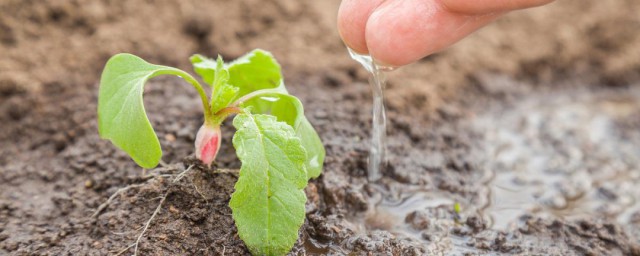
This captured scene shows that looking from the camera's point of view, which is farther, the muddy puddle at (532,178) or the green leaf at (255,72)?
the muddy puddle at (532,178)

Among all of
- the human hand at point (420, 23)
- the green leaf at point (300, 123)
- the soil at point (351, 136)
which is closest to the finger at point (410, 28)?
the human hand at point (420, 23)

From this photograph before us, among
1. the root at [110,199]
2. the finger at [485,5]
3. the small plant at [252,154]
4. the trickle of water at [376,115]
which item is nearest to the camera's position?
the small plant at [252,154]

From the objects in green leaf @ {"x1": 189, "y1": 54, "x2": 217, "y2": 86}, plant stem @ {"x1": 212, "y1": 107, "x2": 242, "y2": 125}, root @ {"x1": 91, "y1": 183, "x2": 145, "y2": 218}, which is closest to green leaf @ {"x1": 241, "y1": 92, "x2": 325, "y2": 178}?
plant stem @ {"x1": 212, "y1": 107, "x2": 242, "y2": 125}

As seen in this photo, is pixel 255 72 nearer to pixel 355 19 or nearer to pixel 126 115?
pixel 355 19

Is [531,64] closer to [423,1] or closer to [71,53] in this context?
[423,1]

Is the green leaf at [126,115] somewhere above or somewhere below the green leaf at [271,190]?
above

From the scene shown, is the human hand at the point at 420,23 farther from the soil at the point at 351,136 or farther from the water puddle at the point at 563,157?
the water puddle at the point at 563,157
